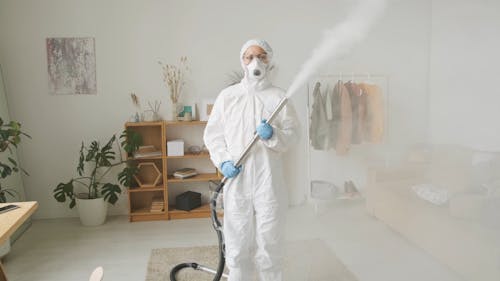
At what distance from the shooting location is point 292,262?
186 cm

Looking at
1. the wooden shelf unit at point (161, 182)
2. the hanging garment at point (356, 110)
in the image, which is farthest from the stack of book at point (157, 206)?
the hanging garment at point (356, 110)

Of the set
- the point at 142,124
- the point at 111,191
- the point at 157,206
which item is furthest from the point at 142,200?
the point at 142,124

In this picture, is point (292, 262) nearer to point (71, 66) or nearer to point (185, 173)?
point (185, 173)

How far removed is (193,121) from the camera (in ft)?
11.1

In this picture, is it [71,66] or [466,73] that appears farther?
[71,66]

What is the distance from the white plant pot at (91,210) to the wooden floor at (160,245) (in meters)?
0.07

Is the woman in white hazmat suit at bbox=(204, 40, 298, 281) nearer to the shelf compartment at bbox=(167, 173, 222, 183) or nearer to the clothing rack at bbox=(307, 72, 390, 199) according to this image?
the clothing rack at bbox=(307, 72, 390, 199)

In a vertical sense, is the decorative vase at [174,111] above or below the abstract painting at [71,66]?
below

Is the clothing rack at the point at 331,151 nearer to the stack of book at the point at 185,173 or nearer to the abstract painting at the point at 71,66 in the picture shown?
the stack of book at the point at 185,173

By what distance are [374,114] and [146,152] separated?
8.86 ft

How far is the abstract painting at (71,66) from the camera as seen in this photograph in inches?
131

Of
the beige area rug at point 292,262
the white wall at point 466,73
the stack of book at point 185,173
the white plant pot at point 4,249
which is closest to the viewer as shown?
the white wall at point 466,73

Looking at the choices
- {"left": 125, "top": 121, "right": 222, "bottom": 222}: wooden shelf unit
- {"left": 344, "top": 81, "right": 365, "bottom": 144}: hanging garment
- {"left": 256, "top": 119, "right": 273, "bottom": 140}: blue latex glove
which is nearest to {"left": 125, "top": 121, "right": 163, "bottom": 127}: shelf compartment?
{"left": 125, "top": 121, "right": 222, "bottom": 222}: wooden shelf unit

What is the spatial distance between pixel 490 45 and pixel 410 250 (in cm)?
52
